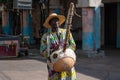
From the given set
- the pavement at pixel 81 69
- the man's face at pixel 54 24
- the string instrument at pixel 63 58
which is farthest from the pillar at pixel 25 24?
the string instrument at pixel 63 58

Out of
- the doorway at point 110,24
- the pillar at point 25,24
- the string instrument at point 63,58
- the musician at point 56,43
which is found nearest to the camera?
the string instrument at point 63,58

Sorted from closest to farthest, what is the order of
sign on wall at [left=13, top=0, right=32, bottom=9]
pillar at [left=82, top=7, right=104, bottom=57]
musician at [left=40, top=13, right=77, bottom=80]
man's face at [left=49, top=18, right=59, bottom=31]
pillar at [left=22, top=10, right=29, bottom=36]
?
musician at [left=40, top=13, right=77, bottom=80] < man's face at [left=49, top=18, right=59, bottom=31] < pillar at [left=82, top=7, right=104, bottom=57] < sign on wall at [left=13, top=0, right=32, bottom=9] < pillar at [left=22, top=10, right=29, bottom=36]

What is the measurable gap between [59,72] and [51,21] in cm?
86

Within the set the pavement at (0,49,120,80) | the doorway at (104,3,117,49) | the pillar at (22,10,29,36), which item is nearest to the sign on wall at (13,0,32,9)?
the pillar at (22,10,29,36)

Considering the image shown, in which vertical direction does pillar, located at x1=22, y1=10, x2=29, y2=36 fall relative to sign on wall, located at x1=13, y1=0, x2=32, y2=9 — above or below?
below

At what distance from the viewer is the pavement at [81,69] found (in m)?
13.3

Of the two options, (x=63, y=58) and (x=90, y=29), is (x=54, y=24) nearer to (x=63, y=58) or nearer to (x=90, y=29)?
(x=63, y=58)

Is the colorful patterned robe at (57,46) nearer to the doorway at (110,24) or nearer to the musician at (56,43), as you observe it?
the musician at (56,43)

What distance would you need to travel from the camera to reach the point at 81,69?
50.0 ft

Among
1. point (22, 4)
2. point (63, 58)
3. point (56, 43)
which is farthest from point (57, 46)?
point (22, 4)

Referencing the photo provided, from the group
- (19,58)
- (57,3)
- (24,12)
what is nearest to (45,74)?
(19,58)

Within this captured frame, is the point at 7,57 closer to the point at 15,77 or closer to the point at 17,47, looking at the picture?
the point at 17,47

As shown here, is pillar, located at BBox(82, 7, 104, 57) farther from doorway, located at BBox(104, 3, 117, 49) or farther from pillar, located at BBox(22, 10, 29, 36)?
pillar, located at BBox(22, 10, 29, 36)

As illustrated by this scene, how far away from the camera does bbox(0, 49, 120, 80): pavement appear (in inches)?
524
